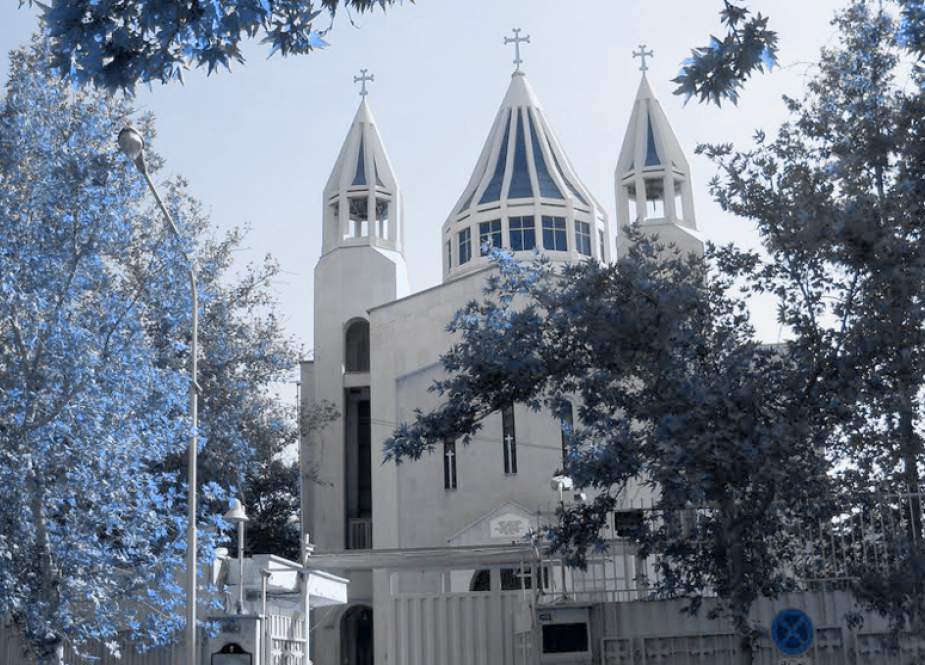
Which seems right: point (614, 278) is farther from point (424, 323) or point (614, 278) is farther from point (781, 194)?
point (424, 323)

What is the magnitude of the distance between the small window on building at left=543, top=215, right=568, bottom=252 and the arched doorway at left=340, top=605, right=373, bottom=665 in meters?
13.0

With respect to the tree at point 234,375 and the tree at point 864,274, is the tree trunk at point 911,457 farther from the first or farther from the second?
the tree at point 234,375

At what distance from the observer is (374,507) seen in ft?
110

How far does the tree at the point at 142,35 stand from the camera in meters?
6.80

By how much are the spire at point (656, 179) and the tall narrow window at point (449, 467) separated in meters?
10.0

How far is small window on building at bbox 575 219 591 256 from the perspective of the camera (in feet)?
136

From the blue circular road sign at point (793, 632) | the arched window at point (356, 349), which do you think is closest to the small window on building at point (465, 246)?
the arched window at point (356, 349)

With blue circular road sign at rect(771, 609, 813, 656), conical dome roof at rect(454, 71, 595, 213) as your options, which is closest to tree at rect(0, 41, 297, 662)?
blue circular road sign at rect(771, 609, 813, 656)

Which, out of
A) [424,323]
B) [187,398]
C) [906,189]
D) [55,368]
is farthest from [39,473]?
[424,323]

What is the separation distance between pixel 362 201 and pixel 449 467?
1218 cm

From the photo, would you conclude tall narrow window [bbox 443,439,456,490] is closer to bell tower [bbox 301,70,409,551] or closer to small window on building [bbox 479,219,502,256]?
bell tower [bbox 301,70,409,551]

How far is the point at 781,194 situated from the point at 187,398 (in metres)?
9.57

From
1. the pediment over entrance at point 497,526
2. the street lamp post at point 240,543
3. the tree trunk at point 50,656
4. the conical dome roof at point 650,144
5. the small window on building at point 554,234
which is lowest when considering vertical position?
the tree trunk at point 50,656

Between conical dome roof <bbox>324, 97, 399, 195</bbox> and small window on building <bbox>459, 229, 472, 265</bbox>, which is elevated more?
conical dome roof <bbox>324, 97, 399, 195</bbox>
